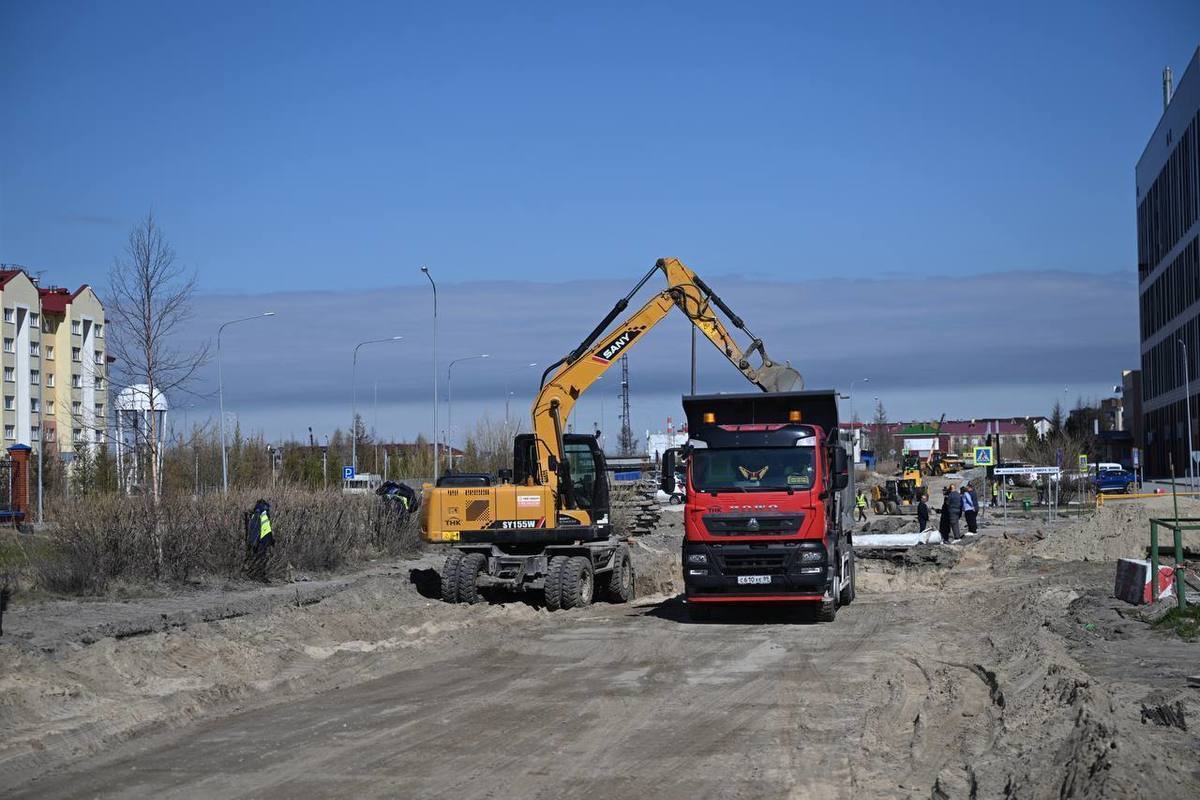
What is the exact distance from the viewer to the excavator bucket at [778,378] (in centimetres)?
2289

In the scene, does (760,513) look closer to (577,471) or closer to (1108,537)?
(577,471)

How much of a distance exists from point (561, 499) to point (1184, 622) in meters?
9.79

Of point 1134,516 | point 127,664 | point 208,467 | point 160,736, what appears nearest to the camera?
point 160,736

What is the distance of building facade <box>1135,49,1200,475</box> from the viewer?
69625 millimetres

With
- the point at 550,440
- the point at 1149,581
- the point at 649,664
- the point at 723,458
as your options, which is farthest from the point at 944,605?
the point at 649,664

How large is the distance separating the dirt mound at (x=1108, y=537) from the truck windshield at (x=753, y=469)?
1560 centimetres

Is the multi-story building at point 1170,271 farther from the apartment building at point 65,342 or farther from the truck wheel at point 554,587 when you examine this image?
the apartment building at point 65,342

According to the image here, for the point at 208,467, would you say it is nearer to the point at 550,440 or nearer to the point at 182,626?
the point at 550,440

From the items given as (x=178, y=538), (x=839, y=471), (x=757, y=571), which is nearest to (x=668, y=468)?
(x=757, y=571)

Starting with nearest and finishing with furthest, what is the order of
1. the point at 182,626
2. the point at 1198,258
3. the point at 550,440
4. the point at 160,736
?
the point at 160,736
the point at 182,626
the point at 550,440
the point at 1198,258

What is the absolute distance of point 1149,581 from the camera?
807 inches

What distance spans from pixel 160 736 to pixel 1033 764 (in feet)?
23.9

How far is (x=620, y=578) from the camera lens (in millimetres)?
23484

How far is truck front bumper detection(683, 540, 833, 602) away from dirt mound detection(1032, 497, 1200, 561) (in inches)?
616
